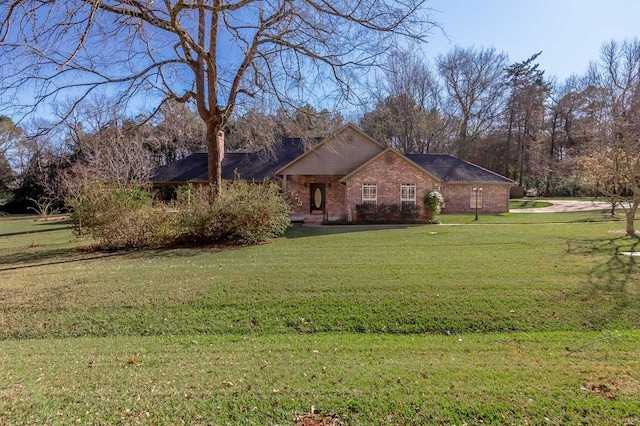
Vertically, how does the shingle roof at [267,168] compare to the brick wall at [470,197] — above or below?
above

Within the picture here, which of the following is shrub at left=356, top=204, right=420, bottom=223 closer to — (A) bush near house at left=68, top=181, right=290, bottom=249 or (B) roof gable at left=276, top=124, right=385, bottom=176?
(B) roof gable at left=276, top=124, right=385, bottom=176

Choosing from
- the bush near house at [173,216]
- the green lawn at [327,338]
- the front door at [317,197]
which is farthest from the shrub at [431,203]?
the bush near house at [173,216]

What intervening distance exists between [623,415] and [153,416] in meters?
3.99

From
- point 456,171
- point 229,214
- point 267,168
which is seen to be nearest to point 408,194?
point 456,171

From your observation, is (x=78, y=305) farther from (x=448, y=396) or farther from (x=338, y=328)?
(x=448, y=396)

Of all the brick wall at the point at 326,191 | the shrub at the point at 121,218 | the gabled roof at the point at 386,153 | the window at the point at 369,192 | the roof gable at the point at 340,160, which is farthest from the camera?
the brick wall at the point at 326,191

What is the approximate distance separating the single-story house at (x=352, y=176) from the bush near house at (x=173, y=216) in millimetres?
5160

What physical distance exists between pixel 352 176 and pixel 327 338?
53.0 ft

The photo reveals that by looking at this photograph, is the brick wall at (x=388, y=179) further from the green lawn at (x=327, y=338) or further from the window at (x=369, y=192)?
the green lawn at (x=327, y=338)

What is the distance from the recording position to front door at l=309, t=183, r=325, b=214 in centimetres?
2305

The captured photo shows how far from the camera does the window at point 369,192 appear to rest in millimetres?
20750

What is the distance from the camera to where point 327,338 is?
510cm

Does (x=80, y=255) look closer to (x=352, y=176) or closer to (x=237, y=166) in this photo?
(x=352, y=176)

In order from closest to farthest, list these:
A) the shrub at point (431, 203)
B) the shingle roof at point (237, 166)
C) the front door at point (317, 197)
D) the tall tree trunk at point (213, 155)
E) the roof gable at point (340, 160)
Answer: the tall tree trunk at point (213, 155) → the shrub at point (431, 203) → the roof gable at point (340, 160) → the front door at point (317, 197) → the shingle roof at point (237, 166)
